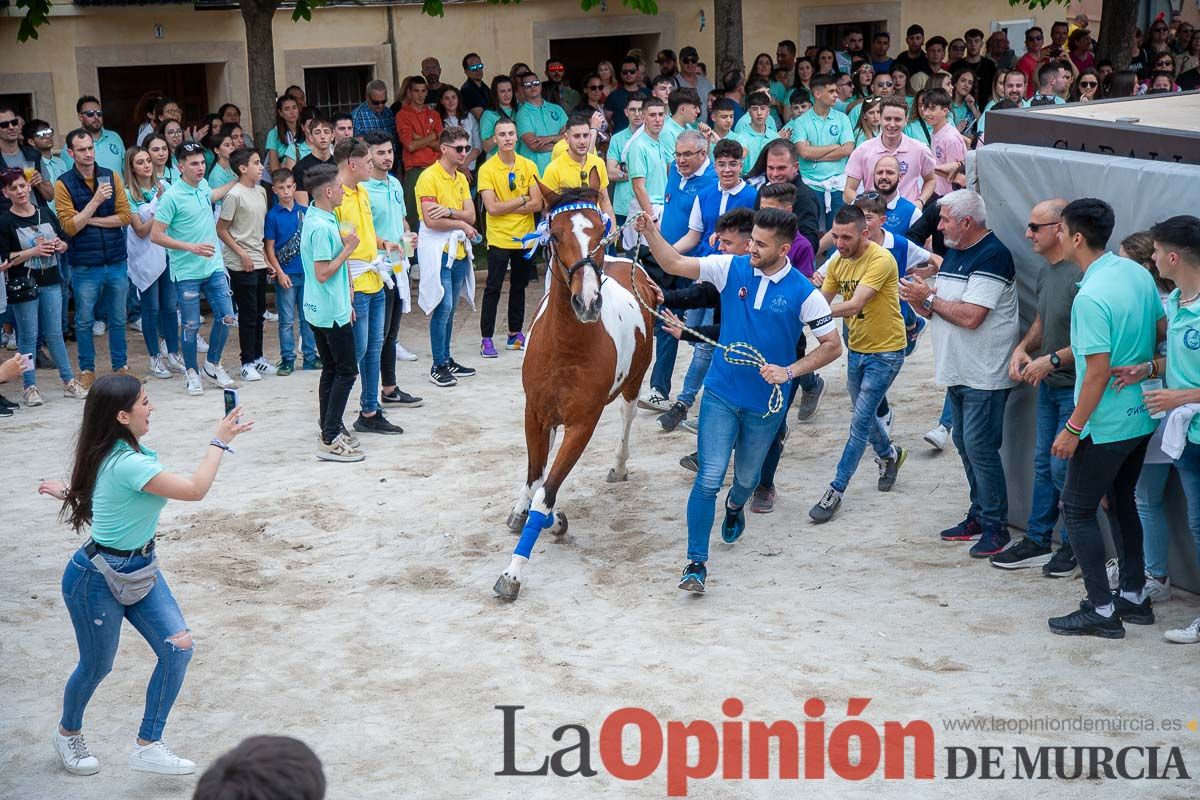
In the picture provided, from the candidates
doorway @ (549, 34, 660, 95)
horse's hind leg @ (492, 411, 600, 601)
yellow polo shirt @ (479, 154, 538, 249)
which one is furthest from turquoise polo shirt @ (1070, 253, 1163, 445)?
doorway @ (549, 34, 660, 95)

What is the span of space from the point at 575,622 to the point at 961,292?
2599mm

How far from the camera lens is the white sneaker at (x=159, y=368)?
11109 mm

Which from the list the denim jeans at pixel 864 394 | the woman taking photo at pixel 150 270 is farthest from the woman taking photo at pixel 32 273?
the denim jeans at pixel 864 394

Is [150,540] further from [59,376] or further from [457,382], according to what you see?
[59,376]

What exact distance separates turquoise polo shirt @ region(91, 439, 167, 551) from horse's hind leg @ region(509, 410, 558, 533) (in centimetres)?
267

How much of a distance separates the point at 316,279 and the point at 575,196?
252 cm

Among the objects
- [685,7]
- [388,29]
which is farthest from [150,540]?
[685,7]

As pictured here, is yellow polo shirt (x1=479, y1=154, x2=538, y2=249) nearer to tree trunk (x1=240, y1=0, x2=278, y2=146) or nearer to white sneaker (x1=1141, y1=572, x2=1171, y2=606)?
tree trunk (x1=240, y1=0, x2=278, y2=146)

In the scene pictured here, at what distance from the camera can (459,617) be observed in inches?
257

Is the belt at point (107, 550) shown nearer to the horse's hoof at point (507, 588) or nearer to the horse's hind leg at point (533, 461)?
the horse's hoof at point (507, 588)

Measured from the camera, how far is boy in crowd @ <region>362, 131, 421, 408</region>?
9.76m

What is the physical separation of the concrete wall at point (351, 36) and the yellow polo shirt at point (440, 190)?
616 cm

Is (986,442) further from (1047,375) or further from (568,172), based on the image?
(568,172)

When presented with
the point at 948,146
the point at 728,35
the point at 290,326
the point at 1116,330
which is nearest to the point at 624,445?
the point at 1116,330
